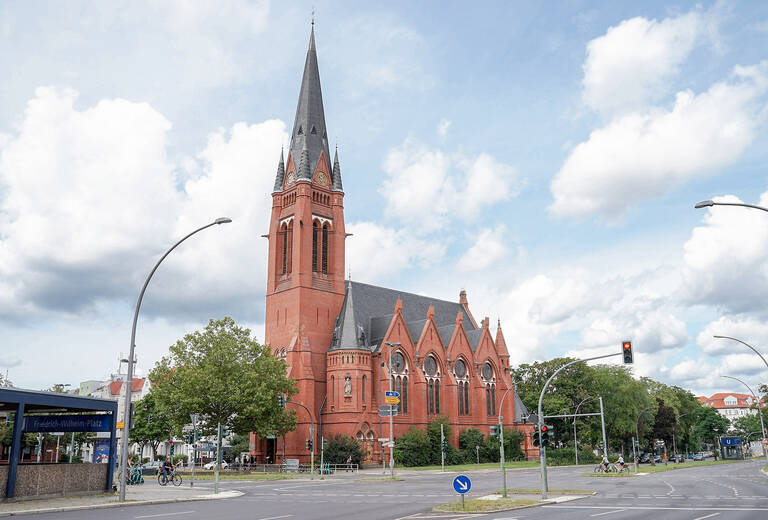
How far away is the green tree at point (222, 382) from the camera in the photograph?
165 feet

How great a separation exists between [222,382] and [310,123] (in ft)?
108

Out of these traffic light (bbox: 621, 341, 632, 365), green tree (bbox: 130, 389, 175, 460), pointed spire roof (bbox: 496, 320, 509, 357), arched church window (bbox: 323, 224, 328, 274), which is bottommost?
green tree (bbox: 130, 389, 175, 460)

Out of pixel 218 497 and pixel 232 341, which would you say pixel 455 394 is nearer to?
pixel 232 341

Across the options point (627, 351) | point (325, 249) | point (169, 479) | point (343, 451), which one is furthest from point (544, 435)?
point (325, 249)

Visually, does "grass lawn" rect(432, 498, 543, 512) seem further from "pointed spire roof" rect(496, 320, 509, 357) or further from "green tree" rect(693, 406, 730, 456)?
"green tree" rect(693, 406, 730, 456)

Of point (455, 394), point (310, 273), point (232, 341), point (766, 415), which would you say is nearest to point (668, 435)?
point (766, 415)

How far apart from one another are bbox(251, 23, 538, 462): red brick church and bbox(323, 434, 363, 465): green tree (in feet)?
6.77

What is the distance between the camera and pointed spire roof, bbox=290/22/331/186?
71000 mm

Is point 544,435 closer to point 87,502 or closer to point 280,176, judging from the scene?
point 87,502

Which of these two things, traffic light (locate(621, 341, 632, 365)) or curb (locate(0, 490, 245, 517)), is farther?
traffic light (locate(621, 341, 632, 365))

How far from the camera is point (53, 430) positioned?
27453mm

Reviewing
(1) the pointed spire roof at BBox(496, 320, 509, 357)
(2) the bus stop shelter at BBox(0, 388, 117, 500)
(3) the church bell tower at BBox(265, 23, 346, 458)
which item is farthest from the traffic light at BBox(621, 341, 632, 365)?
(1) the pointed spire roof at BBox(496, 320, 509, 357)

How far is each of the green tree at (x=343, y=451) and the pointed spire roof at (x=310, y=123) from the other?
2792cm

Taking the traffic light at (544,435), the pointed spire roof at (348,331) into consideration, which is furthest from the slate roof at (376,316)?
the traffic light at (544,435)
